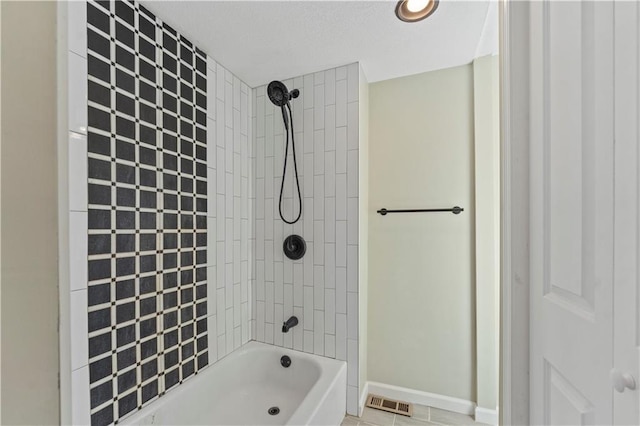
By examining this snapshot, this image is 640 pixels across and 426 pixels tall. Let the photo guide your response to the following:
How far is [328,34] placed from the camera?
5.14 feet

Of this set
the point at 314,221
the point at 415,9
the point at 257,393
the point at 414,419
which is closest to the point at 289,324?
the point at 257,393

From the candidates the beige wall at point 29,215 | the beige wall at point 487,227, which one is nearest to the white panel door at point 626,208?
the beige wall at point 29,215

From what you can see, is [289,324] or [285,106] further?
[285,106]

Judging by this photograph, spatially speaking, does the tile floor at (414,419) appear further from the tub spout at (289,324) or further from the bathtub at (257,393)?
the tub spout at (289,324)

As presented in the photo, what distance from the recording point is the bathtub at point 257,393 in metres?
1.42

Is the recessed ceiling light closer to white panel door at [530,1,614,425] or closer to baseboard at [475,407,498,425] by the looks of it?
white panel door at [530,1,614,425]

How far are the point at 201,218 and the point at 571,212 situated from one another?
1.64 metres

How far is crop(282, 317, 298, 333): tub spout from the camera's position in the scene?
6.19 feet

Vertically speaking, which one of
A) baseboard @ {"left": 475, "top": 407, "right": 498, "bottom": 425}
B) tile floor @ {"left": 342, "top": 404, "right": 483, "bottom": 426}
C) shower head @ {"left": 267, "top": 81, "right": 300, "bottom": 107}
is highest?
shower head @ {"left": 267, "top": 81, "right": 300, "bottom": 107}

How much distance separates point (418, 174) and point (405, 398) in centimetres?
156

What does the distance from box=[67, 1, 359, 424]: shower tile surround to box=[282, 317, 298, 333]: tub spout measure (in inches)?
1.9

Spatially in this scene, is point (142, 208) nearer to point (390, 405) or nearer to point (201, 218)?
point (201, 218)

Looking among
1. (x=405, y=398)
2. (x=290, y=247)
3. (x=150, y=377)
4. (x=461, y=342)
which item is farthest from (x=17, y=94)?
(x=405, y=398)

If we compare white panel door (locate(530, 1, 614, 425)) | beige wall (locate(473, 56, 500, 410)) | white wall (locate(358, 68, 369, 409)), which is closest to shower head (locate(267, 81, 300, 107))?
white wall (locate(358, 68, 369, 409))
